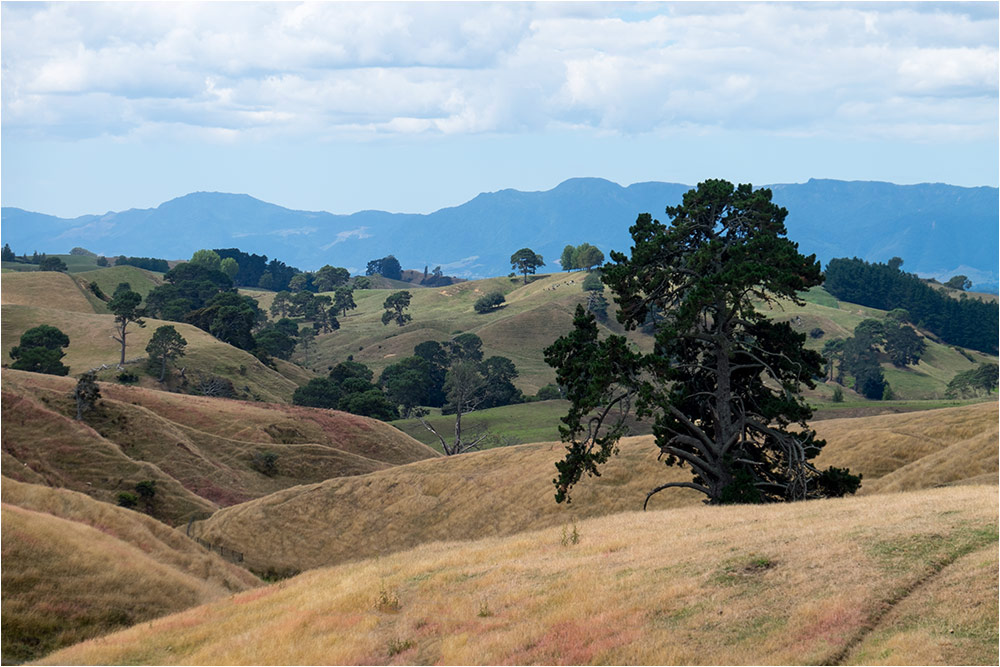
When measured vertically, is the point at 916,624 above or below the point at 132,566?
above

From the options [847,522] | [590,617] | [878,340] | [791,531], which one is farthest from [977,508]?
[878,340]

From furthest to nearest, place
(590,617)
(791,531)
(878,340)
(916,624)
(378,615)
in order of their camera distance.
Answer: (878,340) < (791,531) < (378,615) < (590,617) < (916,624)

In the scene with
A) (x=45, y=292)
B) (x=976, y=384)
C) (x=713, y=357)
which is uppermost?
(x=45, y=292)

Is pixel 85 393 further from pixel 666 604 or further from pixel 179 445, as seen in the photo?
pixel 666 604

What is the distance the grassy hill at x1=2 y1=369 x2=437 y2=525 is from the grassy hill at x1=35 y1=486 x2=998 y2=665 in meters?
36.3

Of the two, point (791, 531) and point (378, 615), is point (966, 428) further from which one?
point (378, 615)

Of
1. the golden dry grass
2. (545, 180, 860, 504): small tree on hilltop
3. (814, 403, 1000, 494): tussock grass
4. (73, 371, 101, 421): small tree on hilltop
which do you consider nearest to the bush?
(73, 371, 101, 421): small tree on hilltop

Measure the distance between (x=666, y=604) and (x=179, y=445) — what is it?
71.6m

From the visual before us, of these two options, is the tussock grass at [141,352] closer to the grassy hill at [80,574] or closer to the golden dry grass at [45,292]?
the golden dry grass at [45,292]

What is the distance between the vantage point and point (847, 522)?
27.0 meters

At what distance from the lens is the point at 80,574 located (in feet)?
110

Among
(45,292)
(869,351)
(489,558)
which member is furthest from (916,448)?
(45,292)

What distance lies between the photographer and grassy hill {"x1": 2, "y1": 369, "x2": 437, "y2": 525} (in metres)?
68.5

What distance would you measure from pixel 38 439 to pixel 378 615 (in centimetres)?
5388
